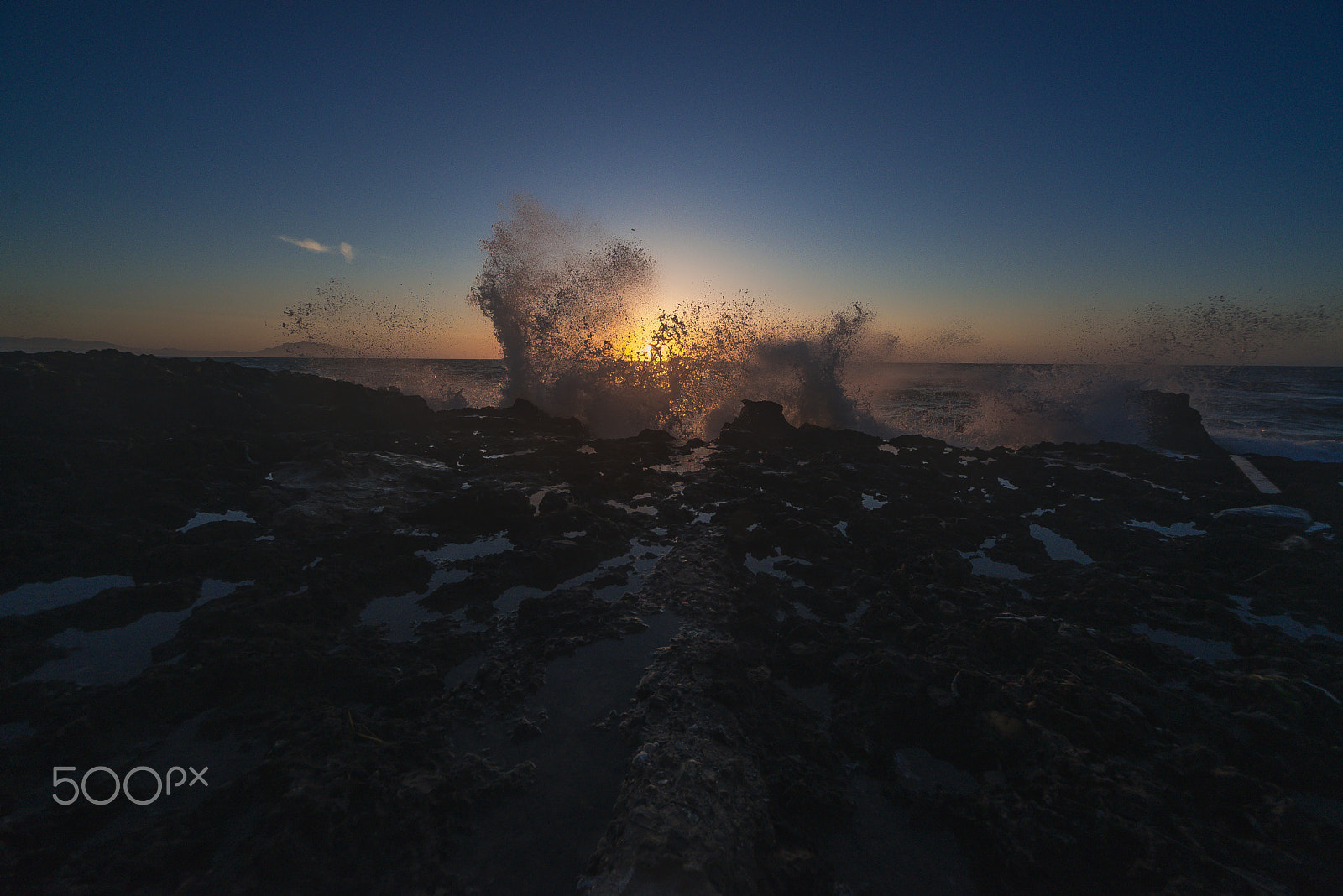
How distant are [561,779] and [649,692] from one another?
109cm

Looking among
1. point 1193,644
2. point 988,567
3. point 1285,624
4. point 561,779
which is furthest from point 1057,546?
point 561,779

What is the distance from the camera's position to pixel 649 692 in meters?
4.44

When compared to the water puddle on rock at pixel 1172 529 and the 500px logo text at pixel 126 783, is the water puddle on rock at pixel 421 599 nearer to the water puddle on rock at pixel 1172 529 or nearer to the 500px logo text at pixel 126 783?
the 500px logo text at pixel 126 783

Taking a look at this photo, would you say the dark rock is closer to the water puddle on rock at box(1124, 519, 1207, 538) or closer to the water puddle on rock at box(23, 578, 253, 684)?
the water puddle on rock at box(1124, 519, 1207, 538)

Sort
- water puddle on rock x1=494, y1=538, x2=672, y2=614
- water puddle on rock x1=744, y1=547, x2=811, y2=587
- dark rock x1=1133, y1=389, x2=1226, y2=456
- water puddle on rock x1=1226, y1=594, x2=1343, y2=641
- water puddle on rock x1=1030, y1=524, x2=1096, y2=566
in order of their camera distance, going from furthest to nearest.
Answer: dark rock x1=1133, y1=389, x2=1226, y2=456 < water puddle on rock x1=1030, y1=524, x2=1096, y2=566 < water puddle on rock x1=744, y1=547, x2=811, y2=587 < water puddle on rock x1=494, y1=538, x2=672, y2=614 < water puddle on rock x1=1226, y1=594, x2=1343, y2=641

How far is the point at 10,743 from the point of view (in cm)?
361

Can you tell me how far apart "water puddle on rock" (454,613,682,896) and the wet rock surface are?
24 millimetres

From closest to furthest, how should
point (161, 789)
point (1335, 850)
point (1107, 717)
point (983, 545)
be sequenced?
point (1335, 850), point (161, 789), point (1107, 717), point (983, 545)

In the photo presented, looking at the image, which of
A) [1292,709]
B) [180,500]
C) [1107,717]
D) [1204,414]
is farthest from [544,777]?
[1204,414]

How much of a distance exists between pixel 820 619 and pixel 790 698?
1.74 metres

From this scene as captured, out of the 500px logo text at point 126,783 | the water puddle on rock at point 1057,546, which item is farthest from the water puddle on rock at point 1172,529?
the 500px logo text at point 126,783

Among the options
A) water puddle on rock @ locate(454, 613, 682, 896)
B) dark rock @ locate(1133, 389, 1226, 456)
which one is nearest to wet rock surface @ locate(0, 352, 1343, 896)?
water puddle on rock @ locate(454, 613, 682, 896)

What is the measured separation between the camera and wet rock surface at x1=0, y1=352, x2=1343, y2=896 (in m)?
3.01

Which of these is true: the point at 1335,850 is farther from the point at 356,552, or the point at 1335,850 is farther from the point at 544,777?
the point at 356,552
